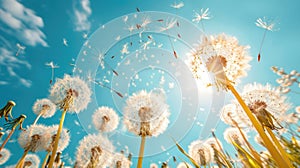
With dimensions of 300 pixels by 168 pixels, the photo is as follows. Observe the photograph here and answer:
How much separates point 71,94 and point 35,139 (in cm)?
121

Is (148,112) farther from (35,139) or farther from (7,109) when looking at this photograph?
(35,139)

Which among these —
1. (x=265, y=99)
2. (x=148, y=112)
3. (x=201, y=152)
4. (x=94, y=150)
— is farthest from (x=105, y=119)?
(x=265, y=99)

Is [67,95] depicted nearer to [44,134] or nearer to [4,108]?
[4,108]

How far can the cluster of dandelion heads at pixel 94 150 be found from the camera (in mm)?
3144

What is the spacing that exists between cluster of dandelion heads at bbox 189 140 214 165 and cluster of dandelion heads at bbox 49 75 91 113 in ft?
6.44

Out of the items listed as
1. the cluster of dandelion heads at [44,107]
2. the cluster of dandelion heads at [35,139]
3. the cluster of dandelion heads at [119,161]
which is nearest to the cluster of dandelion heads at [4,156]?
the cluster of dandelion heads at [44,107]

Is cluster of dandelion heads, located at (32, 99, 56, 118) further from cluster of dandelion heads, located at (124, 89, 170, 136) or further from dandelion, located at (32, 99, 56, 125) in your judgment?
cluster of dandelion heads, located at (124, 89, 170, 136)

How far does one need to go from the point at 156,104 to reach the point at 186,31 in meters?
1.11

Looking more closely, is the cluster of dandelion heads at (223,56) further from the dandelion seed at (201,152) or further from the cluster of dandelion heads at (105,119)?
the cluster of dandelion heads at (105,119)

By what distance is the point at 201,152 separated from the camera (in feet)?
11.2

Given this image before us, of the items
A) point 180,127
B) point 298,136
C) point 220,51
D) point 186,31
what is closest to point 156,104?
point 180,127

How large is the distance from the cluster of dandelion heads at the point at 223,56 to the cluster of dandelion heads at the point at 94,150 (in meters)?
2.19

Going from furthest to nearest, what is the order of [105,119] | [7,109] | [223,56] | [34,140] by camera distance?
[105,119], [34,140], [7,109], [223,56]

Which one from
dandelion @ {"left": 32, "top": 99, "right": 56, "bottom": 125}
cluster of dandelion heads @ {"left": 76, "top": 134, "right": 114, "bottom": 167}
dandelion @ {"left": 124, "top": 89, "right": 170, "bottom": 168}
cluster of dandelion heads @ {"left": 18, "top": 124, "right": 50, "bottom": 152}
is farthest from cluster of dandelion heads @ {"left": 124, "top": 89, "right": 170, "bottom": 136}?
dandelion @ {"left": 32, "top": 99, "right": 56, "bottom": 125}
